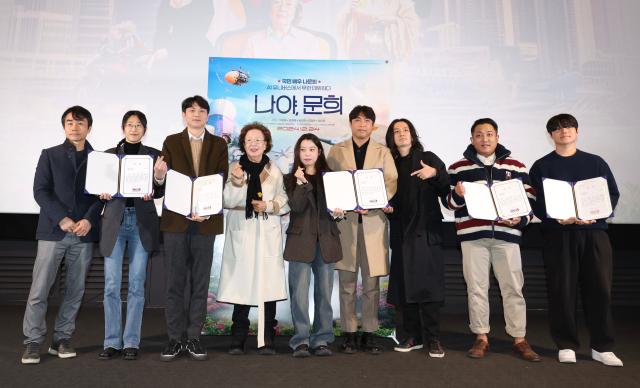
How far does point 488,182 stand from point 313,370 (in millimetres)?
1735

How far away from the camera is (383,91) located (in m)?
4.09

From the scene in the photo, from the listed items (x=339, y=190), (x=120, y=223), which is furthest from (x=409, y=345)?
(x=120, y=223)

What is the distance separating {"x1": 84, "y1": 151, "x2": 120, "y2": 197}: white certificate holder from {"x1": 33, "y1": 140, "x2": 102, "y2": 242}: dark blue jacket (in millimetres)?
187

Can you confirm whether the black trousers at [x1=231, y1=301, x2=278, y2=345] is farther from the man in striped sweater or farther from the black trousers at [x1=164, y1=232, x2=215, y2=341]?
the man in striped sweater

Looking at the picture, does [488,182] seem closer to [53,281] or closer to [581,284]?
[581,284]

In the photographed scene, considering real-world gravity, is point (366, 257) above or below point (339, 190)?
below

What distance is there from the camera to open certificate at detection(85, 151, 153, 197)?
2.80 metres

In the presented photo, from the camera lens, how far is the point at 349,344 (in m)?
3.07

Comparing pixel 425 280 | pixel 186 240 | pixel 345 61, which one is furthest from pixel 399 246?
pixel 345 61

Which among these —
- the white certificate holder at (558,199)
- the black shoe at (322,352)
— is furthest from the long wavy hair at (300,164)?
the white certificate holder at (558,199)

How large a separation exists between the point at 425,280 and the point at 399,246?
307 millimetres

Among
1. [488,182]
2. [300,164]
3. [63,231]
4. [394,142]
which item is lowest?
[63,231]

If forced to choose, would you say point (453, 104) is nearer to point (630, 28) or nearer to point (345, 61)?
point (345, 61)

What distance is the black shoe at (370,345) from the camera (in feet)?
9.96
